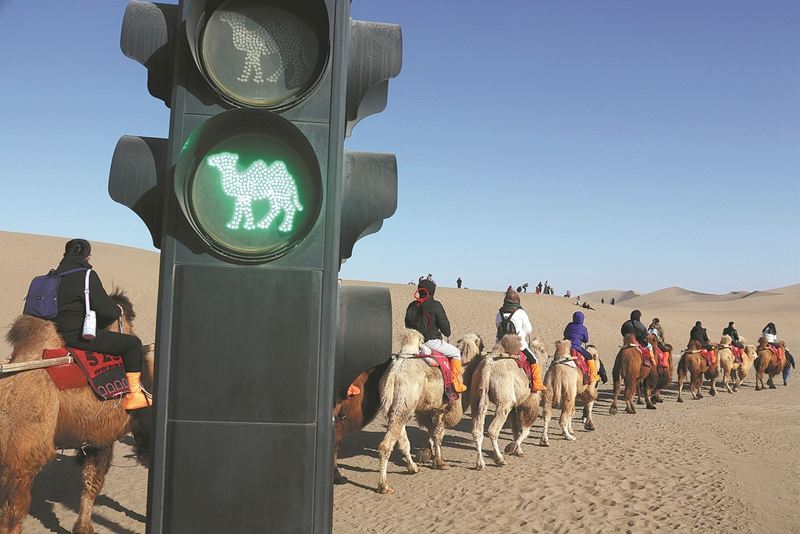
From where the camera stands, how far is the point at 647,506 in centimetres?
802

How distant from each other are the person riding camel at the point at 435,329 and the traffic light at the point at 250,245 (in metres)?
7.48

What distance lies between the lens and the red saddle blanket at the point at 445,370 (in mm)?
9867

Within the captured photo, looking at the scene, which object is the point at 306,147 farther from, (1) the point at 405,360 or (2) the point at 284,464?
(1) the point at 405,360

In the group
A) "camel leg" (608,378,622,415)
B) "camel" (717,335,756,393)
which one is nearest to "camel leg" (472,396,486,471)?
"camel leg" (608,378,622,415)

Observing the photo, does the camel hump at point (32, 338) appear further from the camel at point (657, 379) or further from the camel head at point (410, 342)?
the camel at point (657, 379)

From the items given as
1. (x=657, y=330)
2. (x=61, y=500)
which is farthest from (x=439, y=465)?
(x=657, y=330)

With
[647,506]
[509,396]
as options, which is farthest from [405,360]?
[647,506]

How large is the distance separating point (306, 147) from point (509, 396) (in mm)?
8909

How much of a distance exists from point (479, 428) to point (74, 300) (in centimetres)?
656

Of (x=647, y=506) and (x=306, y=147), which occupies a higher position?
(x=306, y=147)

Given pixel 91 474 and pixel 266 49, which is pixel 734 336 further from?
pixel 266 49

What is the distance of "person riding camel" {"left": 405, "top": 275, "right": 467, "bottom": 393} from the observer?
10070 millimetres

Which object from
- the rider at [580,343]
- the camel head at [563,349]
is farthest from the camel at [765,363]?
the camel head at [563,349]

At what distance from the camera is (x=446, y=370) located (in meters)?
10.0
